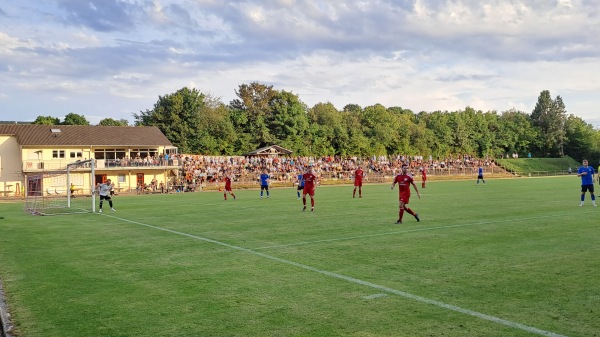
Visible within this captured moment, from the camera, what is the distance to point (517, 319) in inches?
247

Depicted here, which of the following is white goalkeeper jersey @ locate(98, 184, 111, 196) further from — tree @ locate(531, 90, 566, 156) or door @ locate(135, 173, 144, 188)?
tree @ locate(531, 90, 566, 156)

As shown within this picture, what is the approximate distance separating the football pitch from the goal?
420 inches

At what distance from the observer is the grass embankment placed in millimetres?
84562

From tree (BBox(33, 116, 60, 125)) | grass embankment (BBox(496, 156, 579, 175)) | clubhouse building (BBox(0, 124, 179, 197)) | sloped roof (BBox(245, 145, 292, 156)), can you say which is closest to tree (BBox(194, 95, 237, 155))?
sloped roof (BBox(245, 145, 292, 156))

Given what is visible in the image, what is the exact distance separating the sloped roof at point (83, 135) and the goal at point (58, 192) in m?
5.07

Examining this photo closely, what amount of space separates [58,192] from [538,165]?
80777mm

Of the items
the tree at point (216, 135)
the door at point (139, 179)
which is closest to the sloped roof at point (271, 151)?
the tree at point (216, 135)

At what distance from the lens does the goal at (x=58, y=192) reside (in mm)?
26500

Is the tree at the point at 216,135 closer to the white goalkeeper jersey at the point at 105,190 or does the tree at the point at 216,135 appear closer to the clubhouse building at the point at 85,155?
the clubhouse building at the point at 85,155

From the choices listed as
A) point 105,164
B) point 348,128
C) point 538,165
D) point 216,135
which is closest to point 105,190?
point 105,164

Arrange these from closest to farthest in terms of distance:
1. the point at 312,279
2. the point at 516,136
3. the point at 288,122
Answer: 1. the point at 312,279
2. the point at 288,122
3. the point at 516,136

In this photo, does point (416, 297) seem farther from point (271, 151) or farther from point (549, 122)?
point (549, 122)

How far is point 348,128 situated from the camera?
260ft

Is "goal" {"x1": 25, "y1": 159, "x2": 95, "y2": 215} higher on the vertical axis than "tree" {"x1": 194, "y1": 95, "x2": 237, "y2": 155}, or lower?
lower
